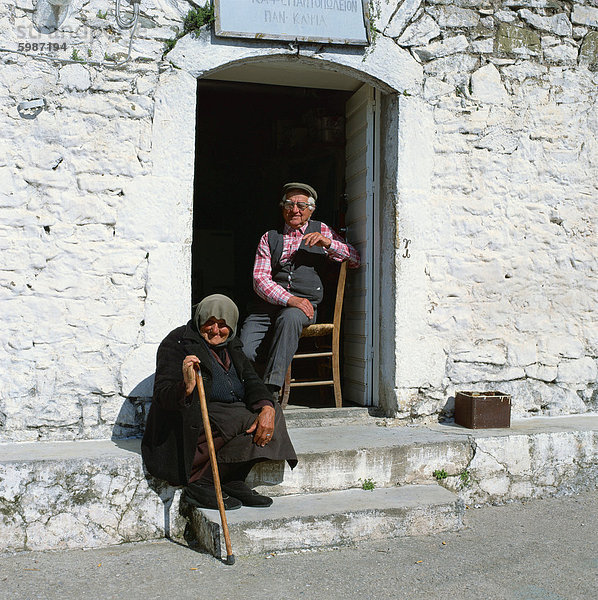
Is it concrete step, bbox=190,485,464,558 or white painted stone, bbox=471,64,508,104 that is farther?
white painted stone, bbox=471,64,508,104

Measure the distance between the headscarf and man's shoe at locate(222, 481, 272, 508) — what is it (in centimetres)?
83

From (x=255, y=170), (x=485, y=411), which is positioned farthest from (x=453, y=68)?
(x=255, y=170)

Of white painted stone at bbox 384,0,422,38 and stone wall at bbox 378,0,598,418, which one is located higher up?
white painted stone at bbox 384,0,422,38

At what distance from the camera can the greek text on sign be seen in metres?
4.17

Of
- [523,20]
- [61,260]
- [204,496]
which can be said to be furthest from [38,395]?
[523,20]

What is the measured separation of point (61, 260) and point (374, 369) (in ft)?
7.31

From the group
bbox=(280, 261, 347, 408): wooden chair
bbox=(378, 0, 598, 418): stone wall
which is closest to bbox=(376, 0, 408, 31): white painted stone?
bbox=(378, 0, 598, 418): stone wall

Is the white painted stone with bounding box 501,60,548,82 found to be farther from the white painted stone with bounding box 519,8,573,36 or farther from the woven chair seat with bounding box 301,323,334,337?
the woven chair seat with bounding box 301,323,334,337

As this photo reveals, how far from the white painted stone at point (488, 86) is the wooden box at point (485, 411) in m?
2.02

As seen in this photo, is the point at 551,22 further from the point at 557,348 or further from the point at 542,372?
the point at 542,372

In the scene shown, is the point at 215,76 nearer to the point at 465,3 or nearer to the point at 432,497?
the point at 465,3

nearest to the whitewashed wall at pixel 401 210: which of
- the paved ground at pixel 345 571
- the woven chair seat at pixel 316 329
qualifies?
the woven chair seat at pixel 316 329

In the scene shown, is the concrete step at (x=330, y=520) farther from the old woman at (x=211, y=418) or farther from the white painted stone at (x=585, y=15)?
the white painted stone at (x=585, y=15)

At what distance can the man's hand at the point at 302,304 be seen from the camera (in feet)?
14.7
